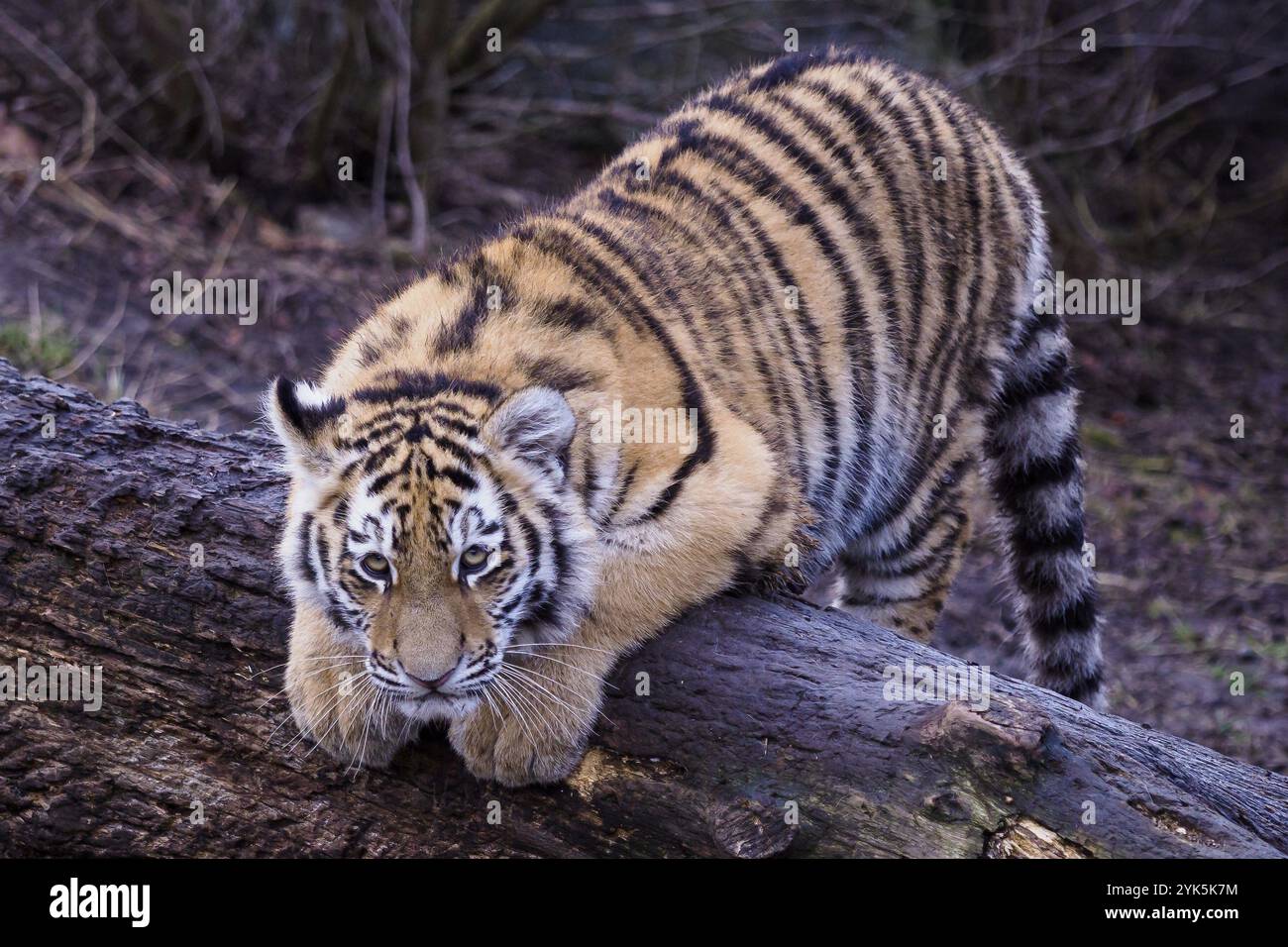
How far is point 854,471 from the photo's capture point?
4.24 metres

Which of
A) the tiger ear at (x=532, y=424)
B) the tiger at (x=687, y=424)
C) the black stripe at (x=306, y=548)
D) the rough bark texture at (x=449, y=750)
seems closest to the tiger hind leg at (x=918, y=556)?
the tiger at (x=687, y=424)

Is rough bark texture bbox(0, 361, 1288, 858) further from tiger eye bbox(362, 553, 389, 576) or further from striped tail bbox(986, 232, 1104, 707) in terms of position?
striped tail bbox(986, 232, 1104, 707)

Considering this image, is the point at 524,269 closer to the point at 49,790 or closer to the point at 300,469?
the point at 300,469

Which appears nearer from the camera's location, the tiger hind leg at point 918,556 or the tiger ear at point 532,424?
the tiger ear at point 532,424

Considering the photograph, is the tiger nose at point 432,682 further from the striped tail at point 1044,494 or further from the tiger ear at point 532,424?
the striped tail at point 1044,494

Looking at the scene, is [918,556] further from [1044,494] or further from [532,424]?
[532,424]

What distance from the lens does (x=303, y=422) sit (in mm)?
2898

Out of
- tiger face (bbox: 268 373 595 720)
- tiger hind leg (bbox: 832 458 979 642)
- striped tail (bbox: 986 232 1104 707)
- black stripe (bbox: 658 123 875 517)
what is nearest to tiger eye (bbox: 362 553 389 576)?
tiger face (bbox: 268 373 595 720)

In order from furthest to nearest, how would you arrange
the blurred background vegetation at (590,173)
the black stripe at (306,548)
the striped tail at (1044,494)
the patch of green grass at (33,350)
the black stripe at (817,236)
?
the blurred background vegetation at (590,173) → the patch of green grass at (33,350) → the striped tail at (1044,494) → the black stripe at (817,236) → the black stripe at (306,548)

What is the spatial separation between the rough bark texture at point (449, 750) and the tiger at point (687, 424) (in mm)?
125

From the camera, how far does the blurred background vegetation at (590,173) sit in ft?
21.5

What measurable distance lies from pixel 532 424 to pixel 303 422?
504 millimetres

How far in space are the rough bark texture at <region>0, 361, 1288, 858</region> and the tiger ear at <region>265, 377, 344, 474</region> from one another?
0.48m

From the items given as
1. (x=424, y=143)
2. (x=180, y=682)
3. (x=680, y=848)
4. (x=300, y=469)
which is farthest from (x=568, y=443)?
(x=424, y=143)
